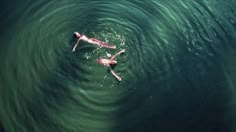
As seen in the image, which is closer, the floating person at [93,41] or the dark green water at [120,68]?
the dark green water at [120,68]

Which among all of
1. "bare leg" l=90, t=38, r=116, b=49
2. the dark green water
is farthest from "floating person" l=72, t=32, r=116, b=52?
the dark green water

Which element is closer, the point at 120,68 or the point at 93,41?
the point at 120,68

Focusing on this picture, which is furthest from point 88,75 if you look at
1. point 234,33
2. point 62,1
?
point 234,33

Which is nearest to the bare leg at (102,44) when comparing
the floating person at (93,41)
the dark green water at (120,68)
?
the floating person at (93,41)

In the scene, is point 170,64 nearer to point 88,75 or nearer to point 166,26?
point 166,26

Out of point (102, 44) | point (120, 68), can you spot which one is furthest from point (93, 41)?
point (120, 68)

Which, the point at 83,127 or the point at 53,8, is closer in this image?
the point at 83,127

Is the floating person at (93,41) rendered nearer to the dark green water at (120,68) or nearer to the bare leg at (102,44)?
the bare leg at (102,44)

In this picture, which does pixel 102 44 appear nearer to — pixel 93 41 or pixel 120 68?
pixel 93 41
